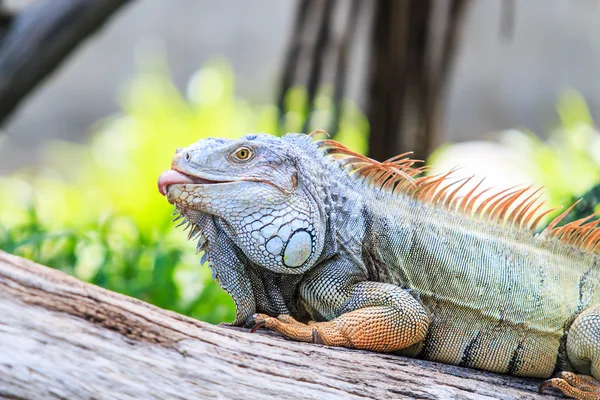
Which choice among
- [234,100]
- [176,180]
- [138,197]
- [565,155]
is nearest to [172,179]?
[176,180]

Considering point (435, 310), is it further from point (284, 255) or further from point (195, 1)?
point (195, 1)

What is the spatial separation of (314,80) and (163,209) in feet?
10.4

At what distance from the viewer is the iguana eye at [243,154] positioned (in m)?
3.18

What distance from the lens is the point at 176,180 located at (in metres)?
3.07

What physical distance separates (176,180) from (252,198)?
34cm

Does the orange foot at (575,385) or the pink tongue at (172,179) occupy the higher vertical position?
the pink tongue at (172,179)

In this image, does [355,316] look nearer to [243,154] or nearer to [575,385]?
[243,154]

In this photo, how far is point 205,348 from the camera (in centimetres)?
266

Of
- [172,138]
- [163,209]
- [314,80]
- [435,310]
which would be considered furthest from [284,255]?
[172,138]

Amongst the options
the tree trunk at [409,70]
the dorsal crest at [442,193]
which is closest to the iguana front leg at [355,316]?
the dorsal crest at [442,193]

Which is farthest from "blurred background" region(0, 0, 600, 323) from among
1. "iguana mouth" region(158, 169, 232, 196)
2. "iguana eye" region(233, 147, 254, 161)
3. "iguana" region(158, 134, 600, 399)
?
"iguana mouth" region(158, 169, 232, 196)

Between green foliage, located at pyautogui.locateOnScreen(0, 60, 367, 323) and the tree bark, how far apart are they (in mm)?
1372

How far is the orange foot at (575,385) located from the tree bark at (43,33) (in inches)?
176

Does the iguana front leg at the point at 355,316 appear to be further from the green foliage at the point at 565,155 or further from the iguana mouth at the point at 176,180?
the green foliage at the point at 565,155
